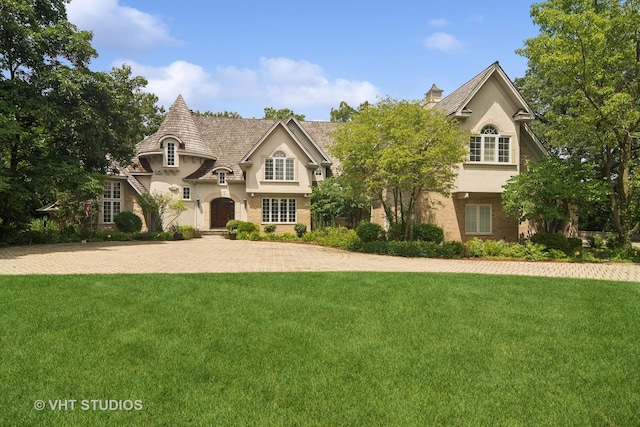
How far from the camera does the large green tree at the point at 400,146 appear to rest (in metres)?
16.4

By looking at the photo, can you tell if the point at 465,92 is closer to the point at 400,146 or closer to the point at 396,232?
the point at 400,146

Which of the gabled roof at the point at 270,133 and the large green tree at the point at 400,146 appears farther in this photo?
the gabled roof at the point at 270,133

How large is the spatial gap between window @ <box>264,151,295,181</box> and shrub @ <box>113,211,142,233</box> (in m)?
8.93

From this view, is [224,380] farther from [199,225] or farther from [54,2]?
[199,225]

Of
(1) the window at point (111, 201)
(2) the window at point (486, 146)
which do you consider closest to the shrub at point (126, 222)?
(1) the window at point (111, 201)

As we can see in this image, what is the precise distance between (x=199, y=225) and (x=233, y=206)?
2.75 m

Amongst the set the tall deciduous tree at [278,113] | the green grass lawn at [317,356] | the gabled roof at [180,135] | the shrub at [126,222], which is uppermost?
the tall deciduous tree at [278,113]

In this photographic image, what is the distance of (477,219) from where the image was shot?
21203 millimetres

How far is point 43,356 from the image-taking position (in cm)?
484

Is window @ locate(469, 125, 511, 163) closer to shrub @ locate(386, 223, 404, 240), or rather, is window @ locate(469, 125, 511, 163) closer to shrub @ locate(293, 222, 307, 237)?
shrub @ locate(386, 223, 404, 240)

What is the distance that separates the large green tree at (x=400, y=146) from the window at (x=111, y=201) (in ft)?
57.0

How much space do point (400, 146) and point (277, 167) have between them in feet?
39.6

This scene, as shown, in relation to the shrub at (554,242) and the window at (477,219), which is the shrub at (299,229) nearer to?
the window at (477,219)

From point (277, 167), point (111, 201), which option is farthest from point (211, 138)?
point (111, 201)
